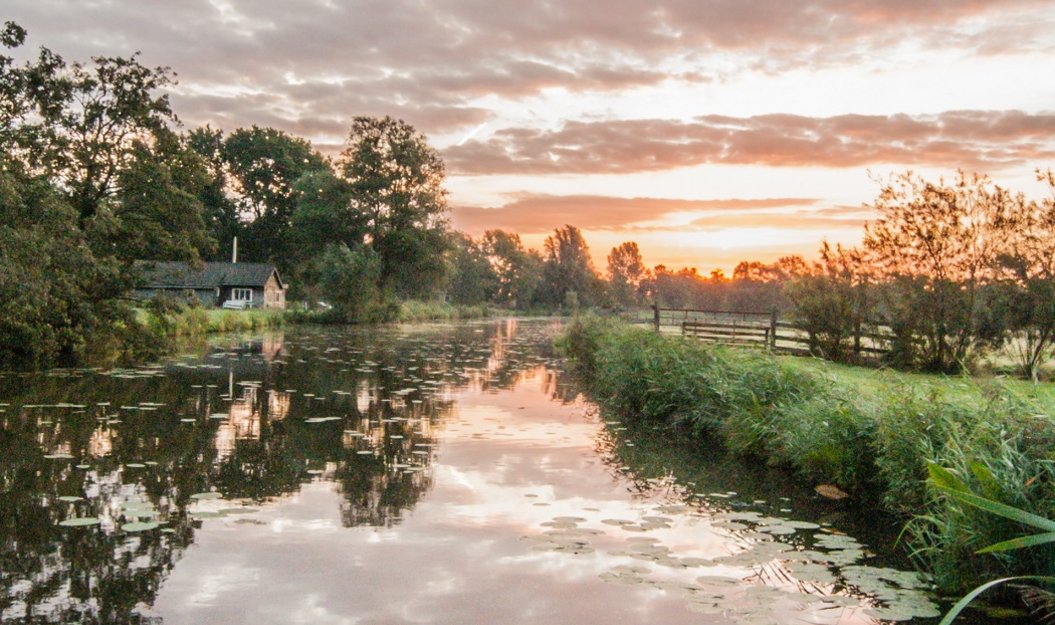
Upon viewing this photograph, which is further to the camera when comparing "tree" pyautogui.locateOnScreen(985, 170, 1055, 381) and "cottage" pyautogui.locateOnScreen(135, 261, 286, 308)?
"cottage" pyautogui.locateOnScreen(135, 261, 286, 308)

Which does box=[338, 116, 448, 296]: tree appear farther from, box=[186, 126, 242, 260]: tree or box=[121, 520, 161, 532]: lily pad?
box=[121, 520, 161, 532]: lily pad

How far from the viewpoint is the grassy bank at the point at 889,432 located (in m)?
5.72

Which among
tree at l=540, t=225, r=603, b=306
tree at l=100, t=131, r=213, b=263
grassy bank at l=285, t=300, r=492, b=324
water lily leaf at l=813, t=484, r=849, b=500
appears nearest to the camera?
water lily leaf at l=813, t=484, r=849, b=500

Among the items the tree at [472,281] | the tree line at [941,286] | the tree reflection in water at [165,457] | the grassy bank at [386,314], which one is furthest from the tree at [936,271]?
the tree at [472,281]

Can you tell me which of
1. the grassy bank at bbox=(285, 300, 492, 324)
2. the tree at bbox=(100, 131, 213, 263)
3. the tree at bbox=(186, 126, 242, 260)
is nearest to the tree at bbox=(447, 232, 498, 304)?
the grassy bank at bbox=(285, 300, 492, 324)

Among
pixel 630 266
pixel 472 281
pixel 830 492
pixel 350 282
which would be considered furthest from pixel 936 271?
pixel 630 266

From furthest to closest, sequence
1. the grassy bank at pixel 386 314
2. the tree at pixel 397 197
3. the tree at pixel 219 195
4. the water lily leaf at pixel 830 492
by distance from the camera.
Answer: the tree at pixel 219 195 → the tree at pixel 397 197 → the grassy bank at pixel 386 314 → the water lily leaf at pixel 830 492

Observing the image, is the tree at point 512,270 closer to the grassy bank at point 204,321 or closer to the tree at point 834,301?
the grassy bank at point 204,321

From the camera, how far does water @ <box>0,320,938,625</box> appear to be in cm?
540

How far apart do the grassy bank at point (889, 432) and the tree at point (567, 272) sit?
87.8 m

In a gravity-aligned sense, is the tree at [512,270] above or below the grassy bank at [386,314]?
above

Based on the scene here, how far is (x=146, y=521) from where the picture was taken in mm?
7160

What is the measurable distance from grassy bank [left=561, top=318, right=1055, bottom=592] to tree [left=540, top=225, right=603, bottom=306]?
87830 mm

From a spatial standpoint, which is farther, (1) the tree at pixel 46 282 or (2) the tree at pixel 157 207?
(2) the tree at pixel 157 207
